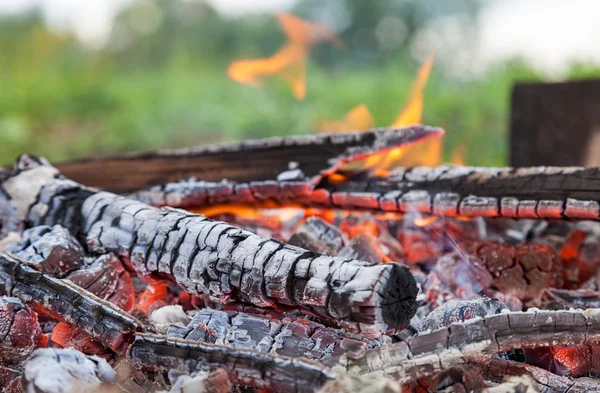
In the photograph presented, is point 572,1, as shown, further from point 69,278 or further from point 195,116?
→ point 69,278

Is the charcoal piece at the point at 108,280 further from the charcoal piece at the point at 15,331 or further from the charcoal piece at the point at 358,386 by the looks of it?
the charcoal piece at the point at 358,386

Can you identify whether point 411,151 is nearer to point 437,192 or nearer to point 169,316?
point 437,192

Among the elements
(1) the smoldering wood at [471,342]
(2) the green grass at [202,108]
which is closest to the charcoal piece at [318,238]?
(1) the smoldering wood at [471,342]

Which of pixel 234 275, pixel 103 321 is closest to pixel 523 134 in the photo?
pixel 234 275

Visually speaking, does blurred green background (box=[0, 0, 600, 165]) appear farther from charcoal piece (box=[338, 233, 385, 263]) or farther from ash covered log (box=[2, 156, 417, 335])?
ash covered log (box=[2, 156, 417, 335])

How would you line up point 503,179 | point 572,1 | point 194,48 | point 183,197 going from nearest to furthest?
1. point 503,179
2. point 183,197
3. point 572,1
4. point 194,48

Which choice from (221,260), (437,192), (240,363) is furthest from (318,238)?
(240,363)

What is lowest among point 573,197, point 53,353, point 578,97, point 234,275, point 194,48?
point 53,353

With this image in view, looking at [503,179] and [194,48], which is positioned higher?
[194,48]
